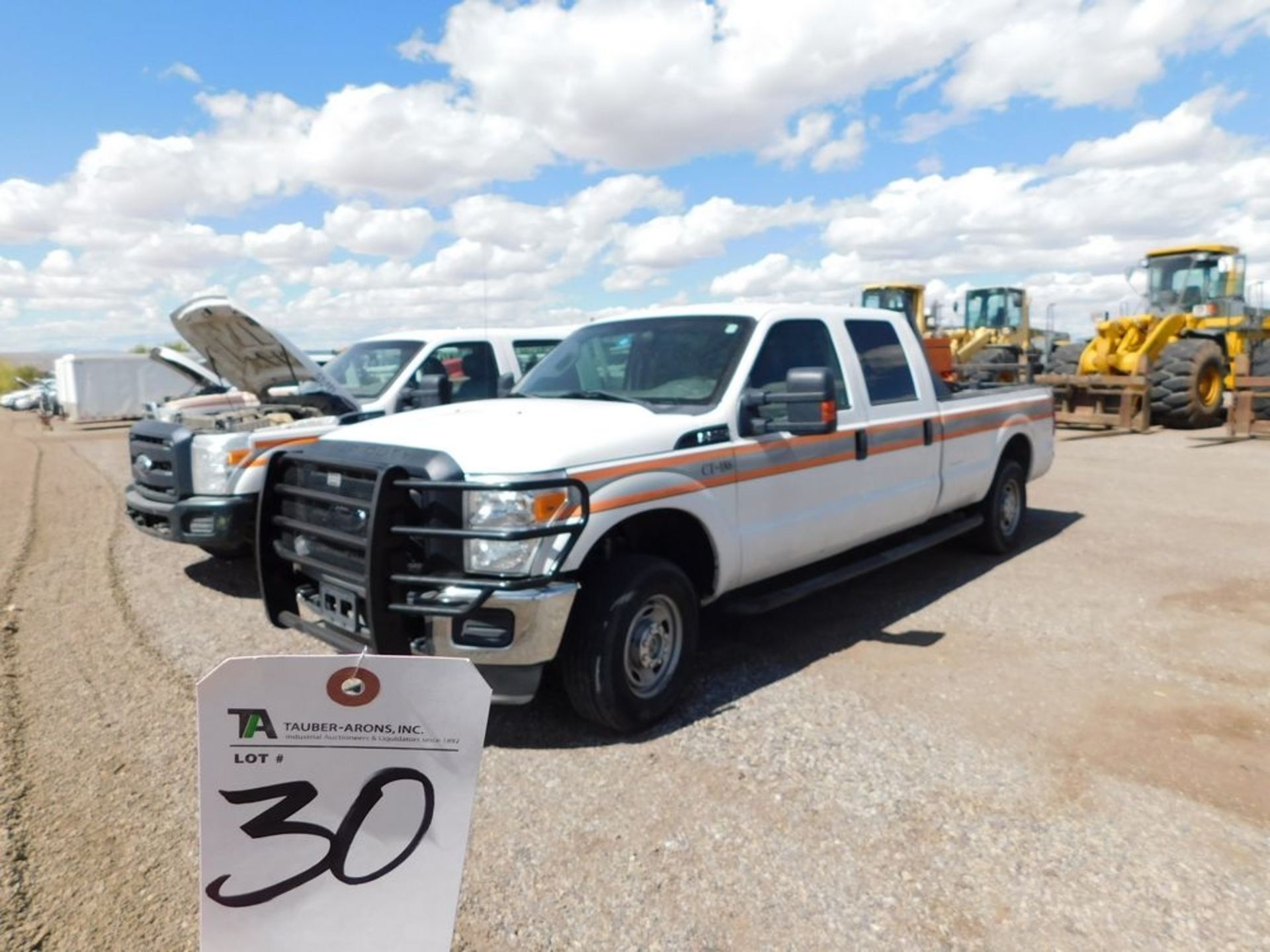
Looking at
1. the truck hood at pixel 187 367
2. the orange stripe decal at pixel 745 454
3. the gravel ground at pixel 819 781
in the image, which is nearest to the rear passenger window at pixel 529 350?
the truck hood at pixel 187 367

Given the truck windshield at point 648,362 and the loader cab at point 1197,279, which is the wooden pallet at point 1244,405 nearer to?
the loader cab at point 1197,279

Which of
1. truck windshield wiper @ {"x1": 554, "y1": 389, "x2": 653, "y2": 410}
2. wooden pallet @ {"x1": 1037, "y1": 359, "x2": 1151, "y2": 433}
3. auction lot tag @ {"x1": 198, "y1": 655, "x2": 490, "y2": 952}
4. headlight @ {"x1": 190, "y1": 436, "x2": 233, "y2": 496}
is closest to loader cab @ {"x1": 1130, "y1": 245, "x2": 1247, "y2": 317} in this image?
wooden pallet @ {"x1": 1037, "y1": 359, "x2": 1151, "y2": 433}

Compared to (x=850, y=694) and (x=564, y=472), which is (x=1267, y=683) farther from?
(x=564, y=472)

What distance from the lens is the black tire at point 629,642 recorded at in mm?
3611

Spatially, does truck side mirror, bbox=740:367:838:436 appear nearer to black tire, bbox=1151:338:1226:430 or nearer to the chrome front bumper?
the chrome front bumper

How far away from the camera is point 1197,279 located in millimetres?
17125

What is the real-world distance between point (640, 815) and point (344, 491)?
5.88 ft

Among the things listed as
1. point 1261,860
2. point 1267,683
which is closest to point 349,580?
point 1261,860

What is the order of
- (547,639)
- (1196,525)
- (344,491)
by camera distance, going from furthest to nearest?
(1196,525) < (344,491) < (547,639)

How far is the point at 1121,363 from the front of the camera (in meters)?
15.7

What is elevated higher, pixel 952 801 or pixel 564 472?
pixel 564 472

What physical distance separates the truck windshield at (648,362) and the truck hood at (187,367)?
4.36 metres

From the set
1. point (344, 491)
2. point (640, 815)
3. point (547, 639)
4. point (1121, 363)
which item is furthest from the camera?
point (1121, 363)

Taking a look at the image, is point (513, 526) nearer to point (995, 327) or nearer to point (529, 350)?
point (529, 350)
